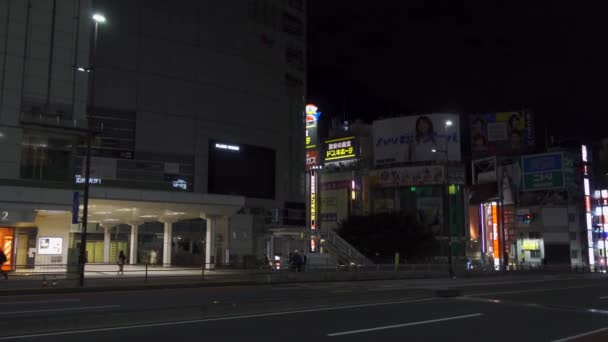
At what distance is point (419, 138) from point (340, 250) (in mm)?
42076

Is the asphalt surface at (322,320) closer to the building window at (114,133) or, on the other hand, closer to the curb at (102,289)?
the curb at (102,289)

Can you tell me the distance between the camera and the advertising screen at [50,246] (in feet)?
118

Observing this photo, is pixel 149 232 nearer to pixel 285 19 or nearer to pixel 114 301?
pixel 285 19

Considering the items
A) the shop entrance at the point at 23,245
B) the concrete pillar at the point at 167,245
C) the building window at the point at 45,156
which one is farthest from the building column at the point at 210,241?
the shop entrance at the point at 23,245

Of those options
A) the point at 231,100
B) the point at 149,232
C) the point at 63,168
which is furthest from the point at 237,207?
the point at 149,232

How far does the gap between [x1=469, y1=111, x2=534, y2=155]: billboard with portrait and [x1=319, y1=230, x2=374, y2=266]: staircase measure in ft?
164

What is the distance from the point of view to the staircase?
4966 centimetres

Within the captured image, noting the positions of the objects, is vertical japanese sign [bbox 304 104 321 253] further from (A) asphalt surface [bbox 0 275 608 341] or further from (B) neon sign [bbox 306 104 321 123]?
(A) asphalt surface [bbox 0 275 608 341]

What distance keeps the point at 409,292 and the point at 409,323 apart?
5965 millimetres

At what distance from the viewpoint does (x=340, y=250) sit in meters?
51.5

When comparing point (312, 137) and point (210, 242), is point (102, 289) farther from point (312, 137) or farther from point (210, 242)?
point (312, 137)

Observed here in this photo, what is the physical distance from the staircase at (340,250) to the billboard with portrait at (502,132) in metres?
50.1

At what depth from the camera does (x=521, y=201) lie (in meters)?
98.3

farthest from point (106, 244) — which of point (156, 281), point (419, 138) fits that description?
point (419, 138)
